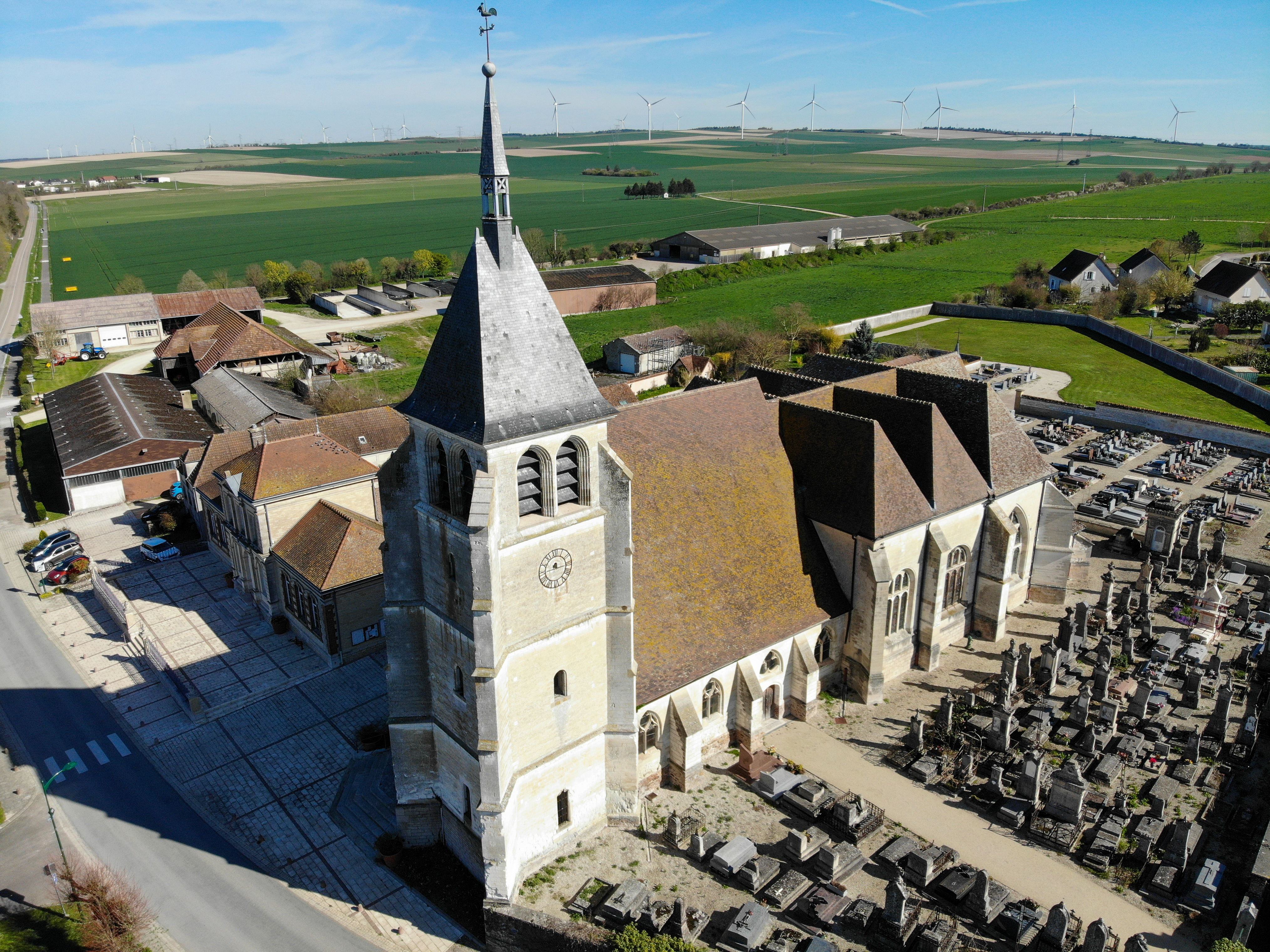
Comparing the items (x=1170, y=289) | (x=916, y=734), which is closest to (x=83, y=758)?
(x=916, y=734)

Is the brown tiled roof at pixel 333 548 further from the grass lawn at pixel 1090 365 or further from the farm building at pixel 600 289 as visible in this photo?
the farm building at pixel 600 289

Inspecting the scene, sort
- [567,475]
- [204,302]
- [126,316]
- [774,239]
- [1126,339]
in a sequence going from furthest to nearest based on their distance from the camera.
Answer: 1. [774,239]
2. [204,302]
3. [126,316]
4. [1126,339]
5. [567,475]

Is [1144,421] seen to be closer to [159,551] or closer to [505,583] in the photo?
[505,583]

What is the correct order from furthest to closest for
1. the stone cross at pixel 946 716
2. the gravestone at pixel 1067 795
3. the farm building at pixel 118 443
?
the farm building at pixel 118 443, the stone cross at pixel 946 716, the gravestone at pixel 1067 795

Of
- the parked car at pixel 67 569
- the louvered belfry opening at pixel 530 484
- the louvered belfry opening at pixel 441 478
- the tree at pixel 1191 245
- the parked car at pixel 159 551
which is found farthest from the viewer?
the tree at pixel 1191 245

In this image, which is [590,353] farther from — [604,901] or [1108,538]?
[604,901]

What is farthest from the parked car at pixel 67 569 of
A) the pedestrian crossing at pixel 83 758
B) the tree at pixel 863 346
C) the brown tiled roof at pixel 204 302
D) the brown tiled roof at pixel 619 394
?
the tree at pixel 863 346

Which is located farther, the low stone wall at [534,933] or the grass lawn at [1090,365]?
the grass lawn at [1090,365]

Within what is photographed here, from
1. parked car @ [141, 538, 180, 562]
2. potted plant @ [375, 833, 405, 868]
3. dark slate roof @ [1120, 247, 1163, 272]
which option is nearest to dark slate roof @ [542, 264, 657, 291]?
dark slate roof @ [1120, 247, 1163, 272]
